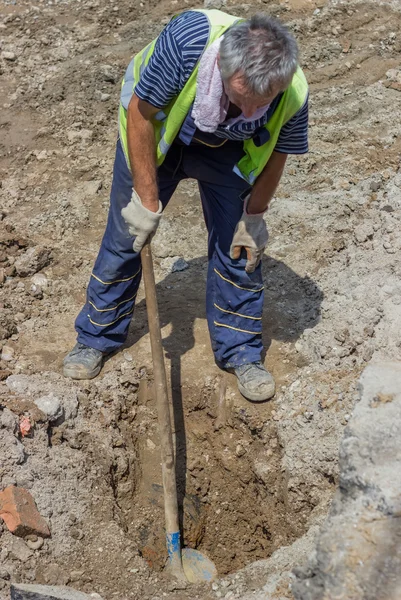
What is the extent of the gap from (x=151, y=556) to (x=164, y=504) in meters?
0.27

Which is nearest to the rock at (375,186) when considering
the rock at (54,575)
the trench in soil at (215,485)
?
the trench in soil at (215,485)

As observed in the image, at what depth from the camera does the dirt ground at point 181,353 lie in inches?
134

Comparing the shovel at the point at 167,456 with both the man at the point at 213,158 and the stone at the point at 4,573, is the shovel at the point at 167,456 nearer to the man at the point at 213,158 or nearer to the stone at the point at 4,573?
the man at the point at 213,158

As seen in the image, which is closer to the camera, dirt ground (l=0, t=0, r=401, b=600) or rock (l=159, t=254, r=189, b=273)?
dirt ground (l=0, t=0, r=401, b=600)

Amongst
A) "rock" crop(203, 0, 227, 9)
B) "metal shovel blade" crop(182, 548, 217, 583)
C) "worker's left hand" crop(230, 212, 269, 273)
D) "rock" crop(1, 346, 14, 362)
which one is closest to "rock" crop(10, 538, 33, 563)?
"metal shovel blade" crop(182, 548, 217, 583)

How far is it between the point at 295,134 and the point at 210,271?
0.96 m

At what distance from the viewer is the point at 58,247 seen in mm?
4875

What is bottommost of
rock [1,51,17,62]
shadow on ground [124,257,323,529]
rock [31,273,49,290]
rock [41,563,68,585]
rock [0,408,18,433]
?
shadow on ground [124,257,323,529]

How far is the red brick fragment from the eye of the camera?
3.14 meters

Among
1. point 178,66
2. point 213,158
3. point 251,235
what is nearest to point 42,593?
point 251,235

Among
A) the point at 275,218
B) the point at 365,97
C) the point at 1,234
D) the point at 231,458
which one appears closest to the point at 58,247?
the point at 1,234

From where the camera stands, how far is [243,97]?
283cm

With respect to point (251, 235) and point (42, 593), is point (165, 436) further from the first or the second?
point (251, 235)

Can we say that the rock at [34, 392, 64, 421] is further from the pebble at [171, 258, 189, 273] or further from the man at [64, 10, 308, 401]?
the pebble at [171, 258, 189, 273]
